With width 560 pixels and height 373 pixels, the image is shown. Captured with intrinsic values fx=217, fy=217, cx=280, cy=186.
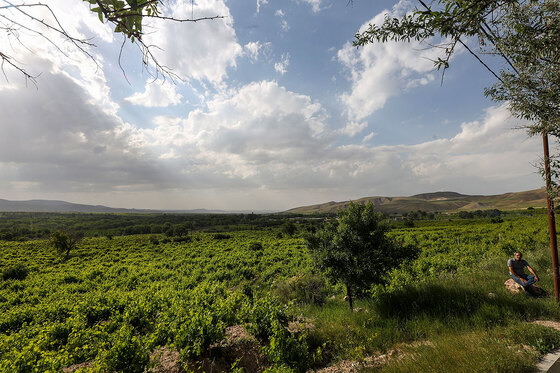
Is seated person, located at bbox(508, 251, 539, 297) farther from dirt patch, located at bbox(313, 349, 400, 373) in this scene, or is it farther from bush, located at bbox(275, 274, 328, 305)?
bush, located at bbox(275, 274, 328, 305)

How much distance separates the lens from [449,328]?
5.83 m

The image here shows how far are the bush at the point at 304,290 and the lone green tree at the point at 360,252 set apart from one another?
4.44m

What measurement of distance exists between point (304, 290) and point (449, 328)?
8781mm

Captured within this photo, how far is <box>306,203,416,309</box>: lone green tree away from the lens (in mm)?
7906

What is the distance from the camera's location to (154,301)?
1170 centimetres

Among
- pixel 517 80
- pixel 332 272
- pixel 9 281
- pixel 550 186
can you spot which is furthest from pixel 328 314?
pixel 9 281

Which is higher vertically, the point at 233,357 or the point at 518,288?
the point at 518,288

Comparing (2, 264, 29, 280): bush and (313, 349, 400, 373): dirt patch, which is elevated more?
(313, 349, 400, 373): dirt patch

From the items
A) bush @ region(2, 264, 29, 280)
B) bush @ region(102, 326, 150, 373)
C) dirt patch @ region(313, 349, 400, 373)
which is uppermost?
bush @ region(102, 326, 150, 373)

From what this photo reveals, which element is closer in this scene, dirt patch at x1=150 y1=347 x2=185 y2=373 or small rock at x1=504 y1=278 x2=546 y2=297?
dirt patch at x1=150 y1=347 x2=185 y2=373

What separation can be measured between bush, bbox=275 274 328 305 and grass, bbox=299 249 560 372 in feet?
8.21

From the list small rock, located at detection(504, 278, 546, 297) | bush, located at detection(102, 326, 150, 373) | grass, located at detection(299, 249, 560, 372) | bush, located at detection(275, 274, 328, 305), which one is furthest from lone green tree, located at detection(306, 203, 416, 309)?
bush, located at detection(102, 326, 150, 373)

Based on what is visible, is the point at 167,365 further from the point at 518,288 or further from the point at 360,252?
the point at 518,288

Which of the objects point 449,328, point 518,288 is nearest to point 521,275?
point 518,288
